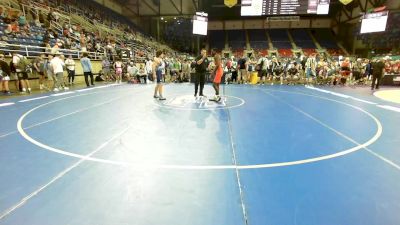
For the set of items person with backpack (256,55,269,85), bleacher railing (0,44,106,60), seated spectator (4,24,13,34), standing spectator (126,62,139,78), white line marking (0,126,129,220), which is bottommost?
white line marking (0,126,129,220)

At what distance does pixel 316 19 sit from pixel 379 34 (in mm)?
13177

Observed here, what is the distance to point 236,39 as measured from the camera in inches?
1634

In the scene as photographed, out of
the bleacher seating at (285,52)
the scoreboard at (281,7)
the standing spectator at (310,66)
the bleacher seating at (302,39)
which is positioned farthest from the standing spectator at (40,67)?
the bleacher seating at (302,39)

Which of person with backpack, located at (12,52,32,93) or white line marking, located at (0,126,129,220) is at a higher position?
person with backpack, located at (12,52,32,93)

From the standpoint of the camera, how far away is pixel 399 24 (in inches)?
1088

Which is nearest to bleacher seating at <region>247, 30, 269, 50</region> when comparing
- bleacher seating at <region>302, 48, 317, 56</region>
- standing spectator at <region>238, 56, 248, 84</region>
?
bleacher seating at <region>302, 48, 317, 56</region>

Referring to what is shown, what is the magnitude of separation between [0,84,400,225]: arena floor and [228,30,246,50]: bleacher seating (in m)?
35.8

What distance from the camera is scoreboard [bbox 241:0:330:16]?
620 inches

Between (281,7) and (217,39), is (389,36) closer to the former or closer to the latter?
(281,7)

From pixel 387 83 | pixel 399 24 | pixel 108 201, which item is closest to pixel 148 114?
pixel 108 201

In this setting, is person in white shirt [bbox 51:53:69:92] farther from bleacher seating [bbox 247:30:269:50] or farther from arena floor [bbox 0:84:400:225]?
bleacher seating [bbox 247:30:269:50]

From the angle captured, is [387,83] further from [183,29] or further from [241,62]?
[183,29]

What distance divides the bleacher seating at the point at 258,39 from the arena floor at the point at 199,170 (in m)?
35.5

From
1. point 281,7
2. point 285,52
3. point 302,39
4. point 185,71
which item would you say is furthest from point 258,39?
point 185,71
